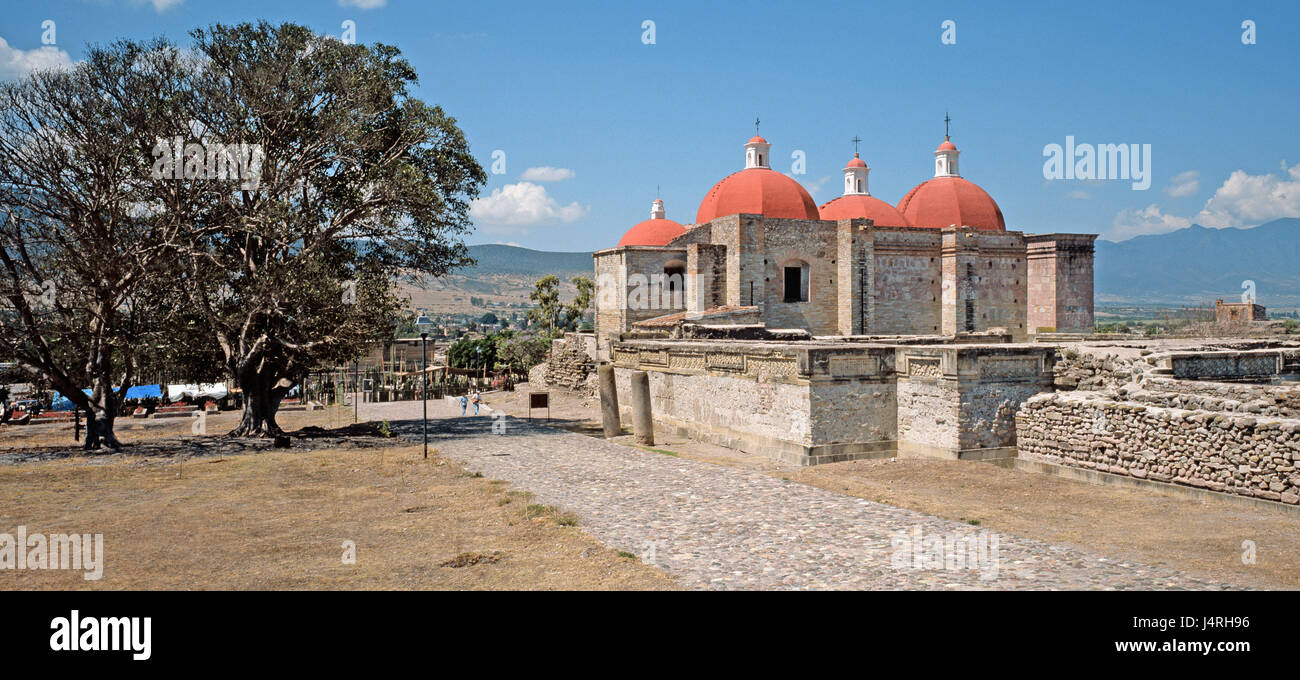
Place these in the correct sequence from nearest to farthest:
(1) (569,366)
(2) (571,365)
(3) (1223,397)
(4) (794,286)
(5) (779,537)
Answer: (5) (779,537) < (3) (1223,397) < (2) (571,365) < (1) (569,366) < (4) (794,286)

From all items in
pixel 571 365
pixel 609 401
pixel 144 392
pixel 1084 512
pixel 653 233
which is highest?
pixel 653 233

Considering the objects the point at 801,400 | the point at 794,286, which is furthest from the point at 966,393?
the point at 794,286

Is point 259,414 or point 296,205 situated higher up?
point 296,205

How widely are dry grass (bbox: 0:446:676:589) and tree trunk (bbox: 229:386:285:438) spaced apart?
14.1 ft

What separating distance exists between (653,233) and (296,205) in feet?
61.1

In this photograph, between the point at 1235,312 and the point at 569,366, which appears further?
the point at 1235,312

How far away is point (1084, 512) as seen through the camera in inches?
434

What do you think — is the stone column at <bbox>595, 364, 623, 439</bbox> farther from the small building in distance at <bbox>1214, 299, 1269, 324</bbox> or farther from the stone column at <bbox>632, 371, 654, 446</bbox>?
the small building in distance at <bbox>1214, 299, 1269, 324</bbox>

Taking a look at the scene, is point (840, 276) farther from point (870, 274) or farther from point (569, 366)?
point (569, 366)

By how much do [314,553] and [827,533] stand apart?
577cm

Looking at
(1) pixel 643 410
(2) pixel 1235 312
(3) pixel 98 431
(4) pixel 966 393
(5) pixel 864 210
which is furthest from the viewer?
(2) pixel 1235 312

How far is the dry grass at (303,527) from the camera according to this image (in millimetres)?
7711

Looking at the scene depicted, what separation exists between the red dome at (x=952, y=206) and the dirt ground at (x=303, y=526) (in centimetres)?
2896
